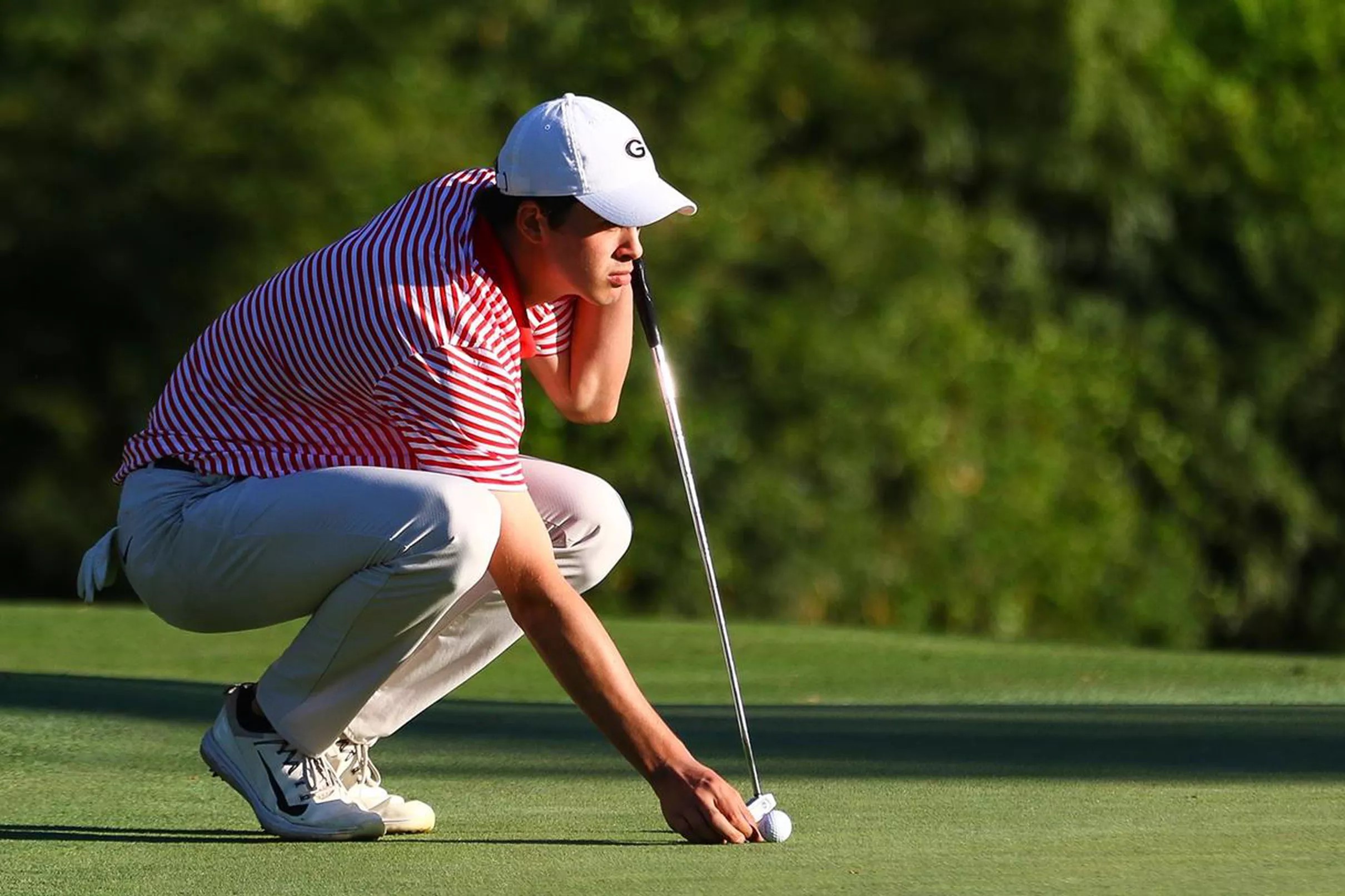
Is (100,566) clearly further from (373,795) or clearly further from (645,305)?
(645,305)

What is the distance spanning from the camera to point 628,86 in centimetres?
1359

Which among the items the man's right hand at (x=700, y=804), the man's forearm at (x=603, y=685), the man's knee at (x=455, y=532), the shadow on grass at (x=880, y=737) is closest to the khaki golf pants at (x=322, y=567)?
the man's knee at (x=455, y=532)

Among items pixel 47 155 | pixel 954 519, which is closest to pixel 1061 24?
pixel 954 519

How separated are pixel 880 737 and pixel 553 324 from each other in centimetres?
138

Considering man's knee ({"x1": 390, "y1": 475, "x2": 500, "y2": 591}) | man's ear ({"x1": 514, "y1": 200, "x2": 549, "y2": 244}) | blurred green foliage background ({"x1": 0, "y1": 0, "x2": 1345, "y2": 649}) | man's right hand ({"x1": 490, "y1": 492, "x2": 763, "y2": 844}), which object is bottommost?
blurred green foliage background ({"x1": 0, "y1": 0, "x2": 1345, "y2": 649})

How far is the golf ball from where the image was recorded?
10.5ft

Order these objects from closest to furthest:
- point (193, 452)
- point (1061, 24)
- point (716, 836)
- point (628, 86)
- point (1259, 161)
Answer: point (716, 836)
point (193, 452)
point (628, 86)
point (1061, 24)
point (1259, 161)

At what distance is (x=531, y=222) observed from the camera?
3.29 m

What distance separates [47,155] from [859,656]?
710 centimetres

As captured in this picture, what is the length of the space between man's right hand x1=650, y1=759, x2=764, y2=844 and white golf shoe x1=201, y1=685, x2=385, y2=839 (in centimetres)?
45

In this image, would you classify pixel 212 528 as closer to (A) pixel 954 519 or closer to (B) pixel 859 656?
(B) pixel 859 656

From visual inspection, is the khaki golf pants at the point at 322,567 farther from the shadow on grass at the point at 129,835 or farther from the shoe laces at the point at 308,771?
the shadow on grass at the point at 129,835

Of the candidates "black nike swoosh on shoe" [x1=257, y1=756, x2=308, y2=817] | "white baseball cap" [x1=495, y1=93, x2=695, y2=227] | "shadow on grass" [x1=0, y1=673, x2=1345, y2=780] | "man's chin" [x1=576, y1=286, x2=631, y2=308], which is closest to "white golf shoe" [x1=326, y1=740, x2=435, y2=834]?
"black nike swoosh on shoe" [x1=257, y1=756, x2=308, y2=817]

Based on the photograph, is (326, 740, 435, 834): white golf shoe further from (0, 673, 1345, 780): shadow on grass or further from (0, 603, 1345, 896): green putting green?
(0, 673, 1345, 780): shadow on grass
